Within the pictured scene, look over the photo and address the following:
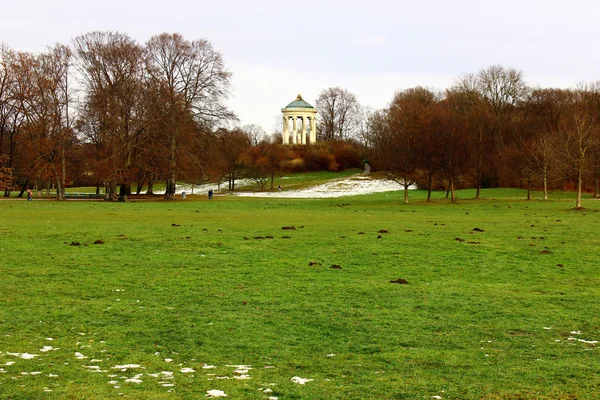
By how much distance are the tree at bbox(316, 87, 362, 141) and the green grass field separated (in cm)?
14514

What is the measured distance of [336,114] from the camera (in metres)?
171

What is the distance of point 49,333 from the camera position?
37.8ft

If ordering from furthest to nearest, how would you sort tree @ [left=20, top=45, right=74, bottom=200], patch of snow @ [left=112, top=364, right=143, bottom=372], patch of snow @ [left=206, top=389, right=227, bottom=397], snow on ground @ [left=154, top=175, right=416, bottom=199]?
1. snow on ground @ [left=154, top=175, right=416, bottom=199]
2. tree @ [left=20, top=45, right=74, bottom=200]
3. patch of snow @ [left=112, top=364, right=143, bottom=372]
4. patch of snow @ [left=206, top=389, right=227, bottom=397]

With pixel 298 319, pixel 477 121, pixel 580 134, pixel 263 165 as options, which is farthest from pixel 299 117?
pixel 298 319

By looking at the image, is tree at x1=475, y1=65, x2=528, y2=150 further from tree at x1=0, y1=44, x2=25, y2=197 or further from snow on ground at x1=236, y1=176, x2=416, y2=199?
tree at x1=0, y1=44, x2=25, y2=197

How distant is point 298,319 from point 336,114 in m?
160

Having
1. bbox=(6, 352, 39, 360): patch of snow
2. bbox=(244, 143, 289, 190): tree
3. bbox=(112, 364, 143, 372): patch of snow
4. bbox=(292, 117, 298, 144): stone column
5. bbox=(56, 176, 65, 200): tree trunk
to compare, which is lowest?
bbox=(112, 364, 143, 372): patch of snow

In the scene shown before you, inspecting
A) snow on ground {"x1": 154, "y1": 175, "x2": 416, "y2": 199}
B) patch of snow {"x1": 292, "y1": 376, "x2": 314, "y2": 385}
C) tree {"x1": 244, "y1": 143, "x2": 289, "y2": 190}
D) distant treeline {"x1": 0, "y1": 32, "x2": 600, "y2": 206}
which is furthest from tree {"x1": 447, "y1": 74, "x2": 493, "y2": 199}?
patch of snow {"x1": 292, "y1": 376, "x2": 314, "y2": 385}

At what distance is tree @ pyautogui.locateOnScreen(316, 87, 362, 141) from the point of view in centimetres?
16825

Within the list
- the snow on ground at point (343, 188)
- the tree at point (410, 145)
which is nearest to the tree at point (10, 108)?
the snow on ground at point (343, 188)

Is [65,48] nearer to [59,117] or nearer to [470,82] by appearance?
[59,117]

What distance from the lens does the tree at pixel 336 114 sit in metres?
168

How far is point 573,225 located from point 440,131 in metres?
30.5

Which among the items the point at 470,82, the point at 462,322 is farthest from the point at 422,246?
the point at 470,82
